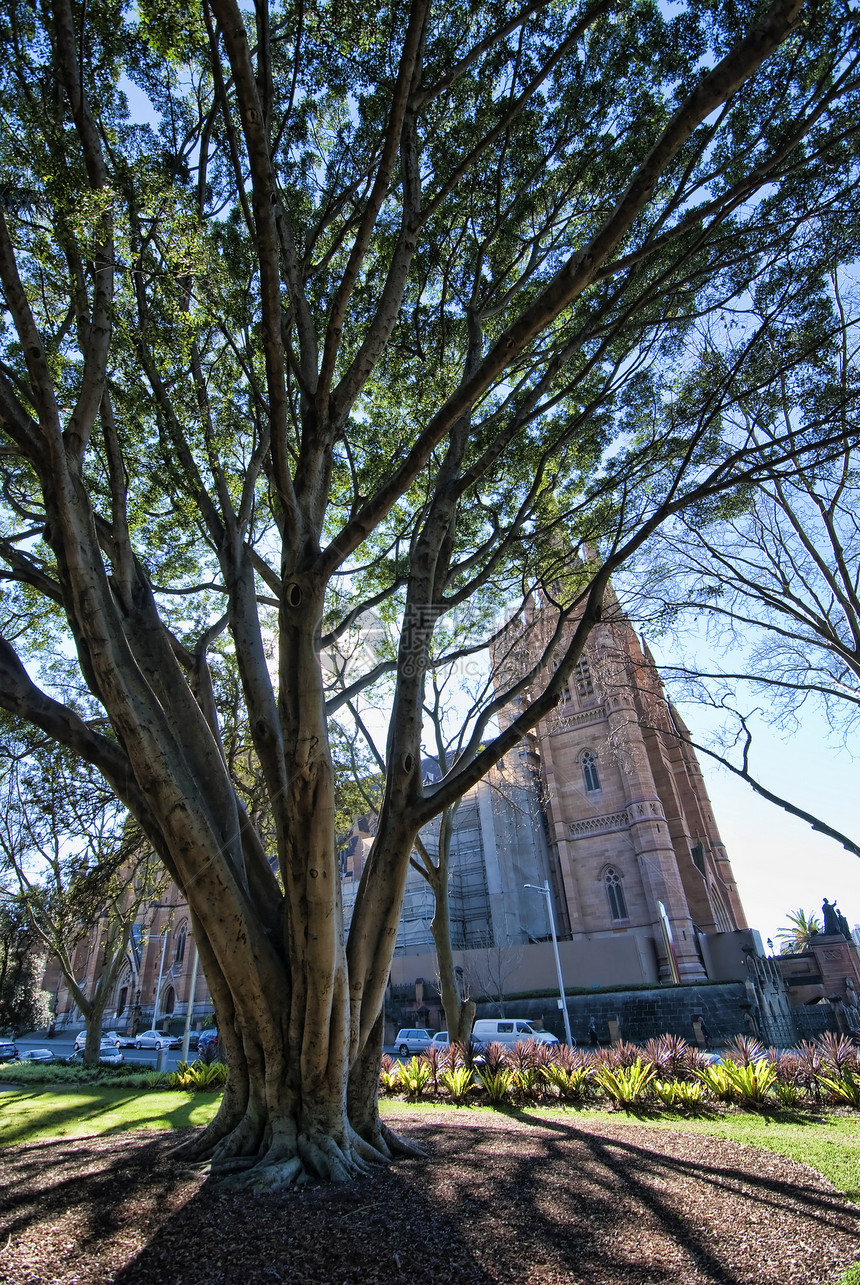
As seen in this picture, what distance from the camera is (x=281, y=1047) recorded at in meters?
5.54

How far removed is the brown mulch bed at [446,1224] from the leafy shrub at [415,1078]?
6.75m

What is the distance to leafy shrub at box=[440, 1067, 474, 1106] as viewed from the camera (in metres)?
11.3

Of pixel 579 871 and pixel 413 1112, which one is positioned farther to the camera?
pixel 579 871

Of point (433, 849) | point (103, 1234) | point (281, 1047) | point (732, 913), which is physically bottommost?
point (103, 1234)

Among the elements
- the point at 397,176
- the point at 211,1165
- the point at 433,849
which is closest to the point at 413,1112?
the point at 211,1165

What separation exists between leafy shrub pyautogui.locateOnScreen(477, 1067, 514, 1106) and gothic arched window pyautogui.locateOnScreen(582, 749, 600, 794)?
25132 millimetres

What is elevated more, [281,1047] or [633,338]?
[633,338]

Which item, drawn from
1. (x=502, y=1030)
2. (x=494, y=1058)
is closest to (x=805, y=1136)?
(x=494, y=1058)

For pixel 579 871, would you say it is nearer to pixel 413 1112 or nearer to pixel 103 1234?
pixel 413 1112

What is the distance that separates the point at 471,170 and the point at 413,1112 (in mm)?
12780

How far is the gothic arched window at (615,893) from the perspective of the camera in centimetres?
3198

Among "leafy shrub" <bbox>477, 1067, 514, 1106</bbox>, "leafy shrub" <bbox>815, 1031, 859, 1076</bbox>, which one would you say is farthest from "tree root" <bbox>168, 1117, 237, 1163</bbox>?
"leafy shrub" <bbox>815, 1031, 859, 1076</bbox>

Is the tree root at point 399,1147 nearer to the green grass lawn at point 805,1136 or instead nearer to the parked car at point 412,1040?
the green grass lawn at point 805,1136

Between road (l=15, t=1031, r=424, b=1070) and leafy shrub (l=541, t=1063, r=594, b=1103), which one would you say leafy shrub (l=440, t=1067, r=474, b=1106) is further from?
road (l=15, t=1031, r=424, b=1070)
